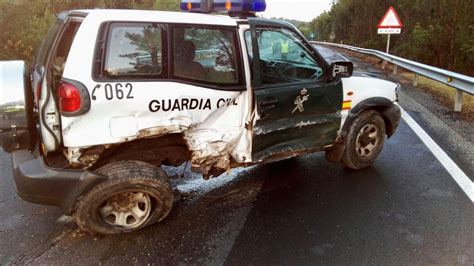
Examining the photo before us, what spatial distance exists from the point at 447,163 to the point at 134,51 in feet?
13.4

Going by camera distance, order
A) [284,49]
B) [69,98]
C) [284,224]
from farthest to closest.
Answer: [284,49], [284,224], [69,98]

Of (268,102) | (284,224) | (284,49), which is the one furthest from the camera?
(284,49)

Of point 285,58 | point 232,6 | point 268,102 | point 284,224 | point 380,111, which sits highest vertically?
point 232,6

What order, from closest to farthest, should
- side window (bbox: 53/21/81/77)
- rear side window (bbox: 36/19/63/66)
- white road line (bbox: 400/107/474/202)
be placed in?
side window (bbox: 53/21/81/77), rear side window (bbox: 36/19/63/66), white road line (bbox: 400/107/474/202)

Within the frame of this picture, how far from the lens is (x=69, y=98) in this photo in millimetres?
3010

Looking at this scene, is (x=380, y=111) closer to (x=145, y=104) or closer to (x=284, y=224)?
(x=284, y=224)

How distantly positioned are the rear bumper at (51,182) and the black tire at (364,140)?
284 centimetres

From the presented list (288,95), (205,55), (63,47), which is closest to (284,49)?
(288,95)

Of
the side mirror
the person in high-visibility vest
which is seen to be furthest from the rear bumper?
the side mirror

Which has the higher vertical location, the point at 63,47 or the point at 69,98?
the point at 63,47

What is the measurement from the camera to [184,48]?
3449mm

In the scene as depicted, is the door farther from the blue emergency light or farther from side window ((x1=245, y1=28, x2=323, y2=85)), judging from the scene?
the blue emergency light

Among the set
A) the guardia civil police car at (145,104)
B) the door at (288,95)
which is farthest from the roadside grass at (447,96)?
the guardia civil police car at (145,104)

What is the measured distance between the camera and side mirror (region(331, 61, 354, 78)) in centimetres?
427
